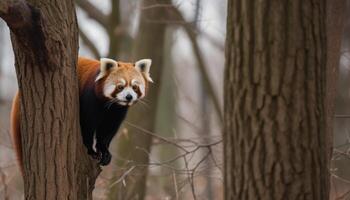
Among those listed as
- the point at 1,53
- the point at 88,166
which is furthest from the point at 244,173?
the point at 1,53

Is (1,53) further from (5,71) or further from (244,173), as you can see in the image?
(244,173)

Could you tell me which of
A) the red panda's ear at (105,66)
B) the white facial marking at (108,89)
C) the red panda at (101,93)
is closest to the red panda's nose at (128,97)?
the red panda at (101,93)

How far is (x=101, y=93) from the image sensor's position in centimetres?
431

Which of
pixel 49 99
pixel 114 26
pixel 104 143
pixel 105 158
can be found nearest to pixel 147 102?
pixel 114 26

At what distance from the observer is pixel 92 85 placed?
14.1 feet

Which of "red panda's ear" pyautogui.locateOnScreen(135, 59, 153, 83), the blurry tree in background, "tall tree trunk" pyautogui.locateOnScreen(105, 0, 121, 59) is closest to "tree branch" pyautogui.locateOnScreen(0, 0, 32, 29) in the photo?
"red panda's ear" pyautogui.locateOnScreen(135, 59, 153, 83)

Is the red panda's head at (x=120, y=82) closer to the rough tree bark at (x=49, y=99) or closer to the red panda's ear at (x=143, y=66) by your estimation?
the red panda's ear at (x=143, y=66)

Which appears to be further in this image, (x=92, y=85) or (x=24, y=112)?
(x=92, y=85)

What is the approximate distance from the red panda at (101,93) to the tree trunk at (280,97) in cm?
139

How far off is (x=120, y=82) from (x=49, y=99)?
863 millimetres

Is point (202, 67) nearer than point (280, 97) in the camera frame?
No

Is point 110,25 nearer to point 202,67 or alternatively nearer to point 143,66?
point 202,67

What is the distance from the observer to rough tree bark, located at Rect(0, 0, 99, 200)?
3.30 m

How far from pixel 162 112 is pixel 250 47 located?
1192cm
